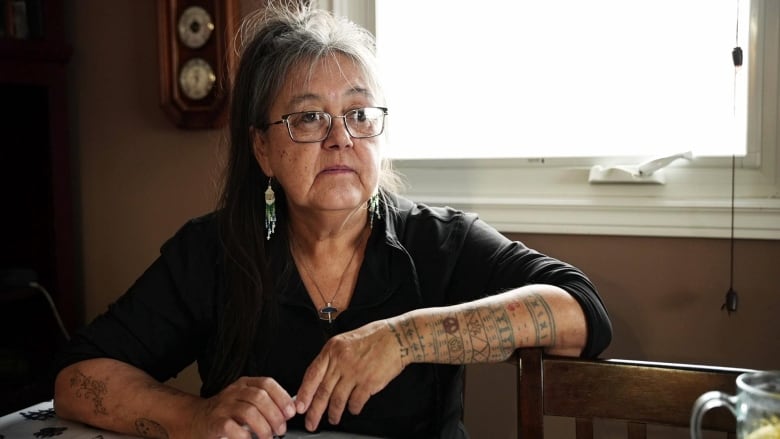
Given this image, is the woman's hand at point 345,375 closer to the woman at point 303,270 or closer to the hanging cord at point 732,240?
the woman at point 303,270

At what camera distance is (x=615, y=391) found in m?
1.03

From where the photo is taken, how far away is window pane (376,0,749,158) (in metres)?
1.71

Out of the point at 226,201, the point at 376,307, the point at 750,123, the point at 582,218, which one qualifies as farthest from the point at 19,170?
the point at 750,123

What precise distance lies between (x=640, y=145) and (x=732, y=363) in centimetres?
54

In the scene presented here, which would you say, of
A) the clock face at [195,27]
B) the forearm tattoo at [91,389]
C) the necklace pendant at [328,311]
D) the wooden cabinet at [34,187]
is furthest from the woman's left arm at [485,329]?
the wooden cabinet at [34,187]

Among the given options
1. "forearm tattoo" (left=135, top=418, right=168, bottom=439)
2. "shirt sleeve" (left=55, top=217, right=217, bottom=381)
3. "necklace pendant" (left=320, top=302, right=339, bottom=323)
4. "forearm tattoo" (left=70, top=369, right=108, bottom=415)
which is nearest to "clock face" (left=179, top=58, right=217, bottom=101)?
"shirt sleeve" (left=55, top=217, right=217, bottom=381)

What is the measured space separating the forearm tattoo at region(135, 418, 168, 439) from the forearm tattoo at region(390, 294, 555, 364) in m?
0.40

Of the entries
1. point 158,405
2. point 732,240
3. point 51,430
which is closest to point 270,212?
point 158,405

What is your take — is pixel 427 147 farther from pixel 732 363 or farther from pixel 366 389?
pixel 366 389

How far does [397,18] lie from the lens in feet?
6.79

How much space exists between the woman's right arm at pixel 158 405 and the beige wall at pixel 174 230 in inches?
35.8

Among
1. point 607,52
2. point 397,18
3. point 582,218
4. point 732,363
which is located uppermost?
point 397,18

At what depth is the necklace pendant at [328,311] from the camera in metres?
1.46

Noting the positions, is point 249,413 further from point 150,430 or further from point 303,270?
point 303,270
